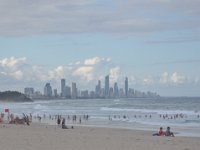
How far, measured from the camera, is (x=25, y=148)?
52.0 ft

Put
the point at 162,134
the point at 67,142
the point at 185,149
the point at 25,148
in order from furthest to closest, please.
A: the point at 162,134
the point at 67,142
the point at 185,149
the point at 25,148

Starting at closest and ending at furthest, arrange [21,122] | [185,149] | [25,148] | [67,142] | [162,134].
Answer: [25,148], [185,149], [67,142], [162,134], [21,122]

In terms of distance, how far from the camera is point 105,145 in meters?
18.1

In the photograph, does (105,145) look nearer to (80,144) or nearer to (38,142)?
(80,144)

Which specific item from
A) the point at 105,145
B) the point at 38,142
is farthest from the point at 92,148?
the point at 38,142

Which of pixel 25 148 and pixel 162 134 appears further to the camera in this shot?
pixel 162 134

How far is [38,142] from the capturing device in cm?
1822

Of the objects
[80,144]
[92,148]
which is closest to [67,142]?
[80,144]

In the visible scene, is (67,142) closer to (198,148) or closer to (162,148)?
(162,148)

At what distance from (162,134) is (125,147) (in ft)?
36.7

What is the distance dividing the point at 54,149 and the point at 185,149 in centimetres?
504

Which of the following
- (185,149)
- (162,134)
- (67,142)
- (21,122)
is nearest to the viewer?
(185,149)

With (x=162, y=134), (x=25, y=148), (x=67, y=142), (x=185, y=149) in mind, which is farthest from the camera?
(x=162, y=134)

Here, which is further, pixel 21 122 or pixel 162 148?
pixel 21 122
